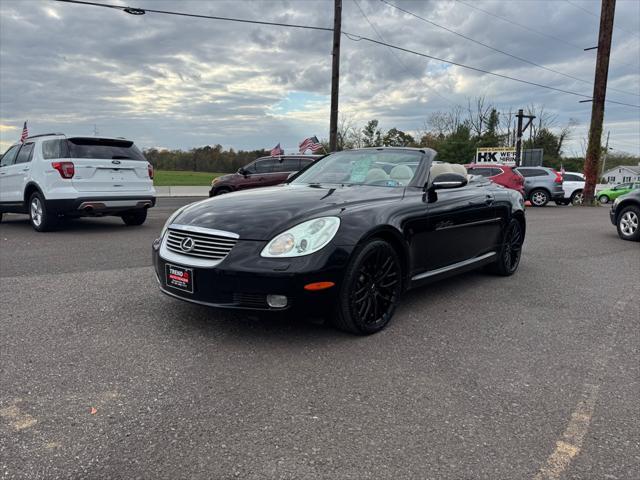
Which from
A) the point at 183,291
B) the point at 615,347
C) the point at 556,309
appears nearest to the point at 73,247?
the point at 183,291

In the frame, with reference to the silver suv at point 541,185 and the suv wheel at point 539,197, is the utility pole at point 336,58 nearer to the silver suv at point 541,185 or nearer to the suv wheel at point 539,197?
the silver suv at point 541,185

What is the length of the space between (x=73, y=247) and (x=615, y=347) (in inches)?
273

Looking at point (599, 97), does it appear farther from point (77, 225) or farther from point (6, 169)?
point (6, 169)

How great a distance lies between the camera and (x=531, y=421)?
2.65 metres

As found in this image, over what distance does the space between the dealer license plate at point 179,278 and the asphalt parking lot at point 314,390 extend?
36cm

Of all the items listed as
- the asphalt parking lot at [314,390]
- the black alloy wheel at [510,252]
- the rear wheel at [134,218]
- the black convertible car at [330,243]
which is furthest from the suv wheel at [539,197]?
the black convertible car at [330,243]

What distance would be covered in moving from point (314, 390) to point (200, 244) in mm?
1360

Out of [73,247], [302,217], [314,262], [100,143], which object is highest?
[100,143]

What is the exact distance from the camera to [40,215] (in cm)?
923

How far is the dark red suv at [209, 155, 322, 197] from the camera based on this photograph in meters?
16.3

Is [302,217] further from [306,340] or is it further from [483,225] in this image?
[483,225]

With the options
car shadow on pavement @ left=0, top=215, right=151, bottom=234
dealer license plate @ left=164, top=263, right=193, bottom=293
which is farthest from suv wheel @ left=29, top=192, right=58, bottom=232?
dealer license plate @ left=164, top=263, right=193, bottom=293

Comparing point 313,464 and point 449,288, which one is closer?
point 313,464

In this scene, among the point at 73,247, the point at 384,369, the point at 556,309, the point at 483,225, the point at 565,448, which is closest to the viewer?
the point at 565,448
